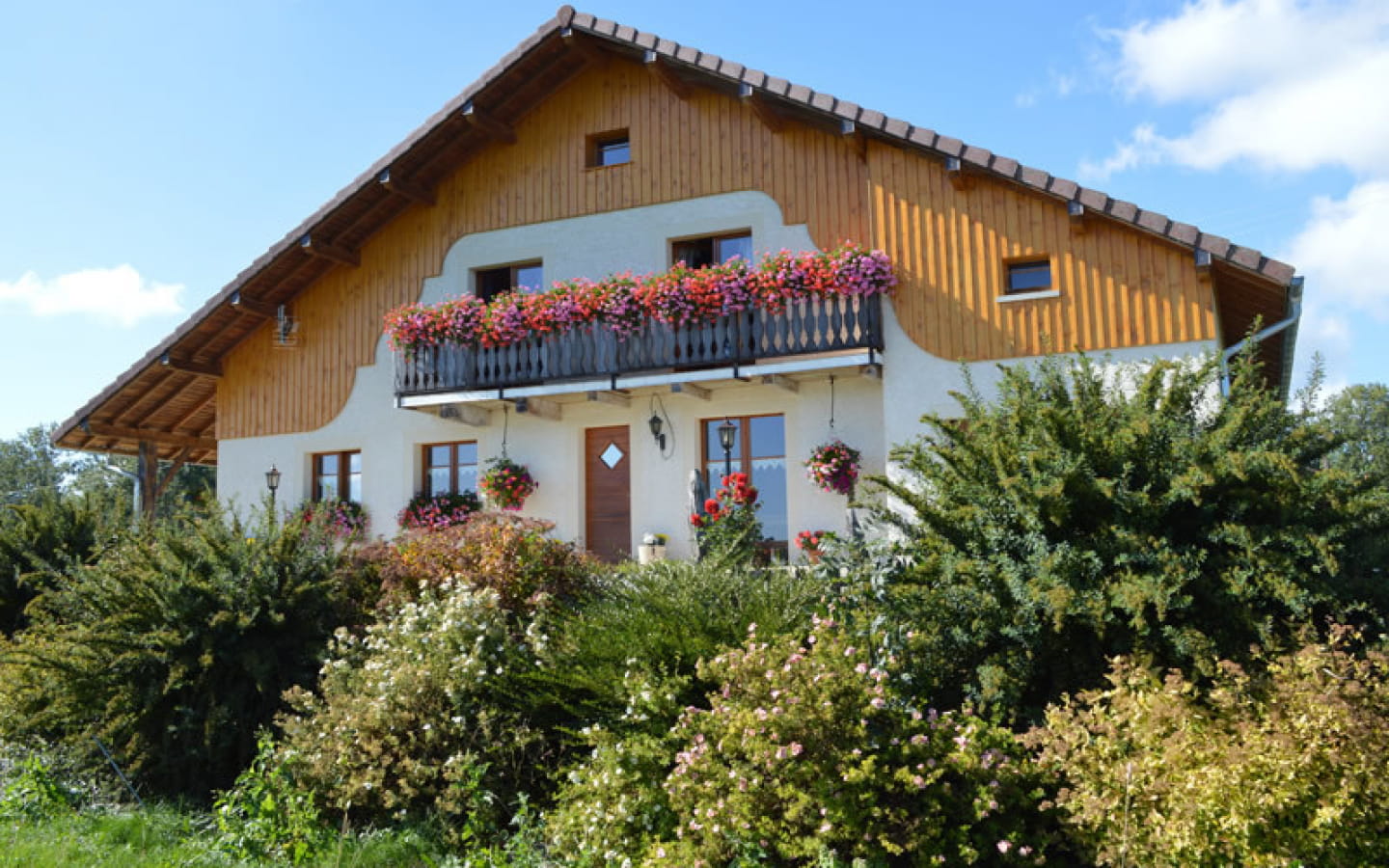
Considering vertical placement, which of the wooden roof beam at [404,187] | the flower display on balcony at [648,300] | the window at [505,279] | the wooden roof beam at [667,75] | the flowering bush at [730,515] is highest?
the wooden roof beam at [667,75]

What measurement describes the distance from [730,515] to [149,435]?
10909 millimetres

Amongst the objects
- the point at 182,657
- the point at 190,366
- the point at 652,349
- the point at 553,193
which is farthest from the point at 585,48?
the point at 182,657

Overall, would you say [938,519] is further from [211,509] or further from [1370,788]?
[211,509]

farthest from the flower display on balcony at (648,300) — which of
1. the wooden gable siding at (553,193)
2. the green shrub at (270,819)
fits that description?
the green shrub at (270,819)

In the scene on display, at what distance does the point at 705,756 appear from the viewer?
5215mm

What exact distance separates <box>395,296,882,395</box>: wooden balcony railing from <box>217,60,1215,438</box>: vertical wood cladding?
2.28 feet

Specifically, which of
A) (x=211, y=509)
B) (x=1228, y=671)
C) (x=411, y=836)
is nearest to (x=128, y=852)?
(x=411, y=836)

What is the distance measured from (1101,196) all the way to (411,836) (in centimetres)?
925

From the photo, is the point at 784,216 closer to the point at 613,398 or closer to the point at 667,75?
the point at 667,75

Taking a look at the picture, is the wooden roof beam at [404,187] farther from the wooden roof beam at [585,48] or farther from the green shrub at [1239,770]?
the green shrub at [1239,770]

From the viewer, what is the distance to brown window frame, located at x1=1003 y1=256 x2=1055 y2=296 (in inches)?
464

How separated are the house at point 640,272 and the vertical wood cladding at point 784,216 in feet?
0.10

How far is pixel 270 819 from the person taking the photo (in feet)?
20.8

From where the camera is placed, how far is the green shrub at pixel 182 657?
767 cm
